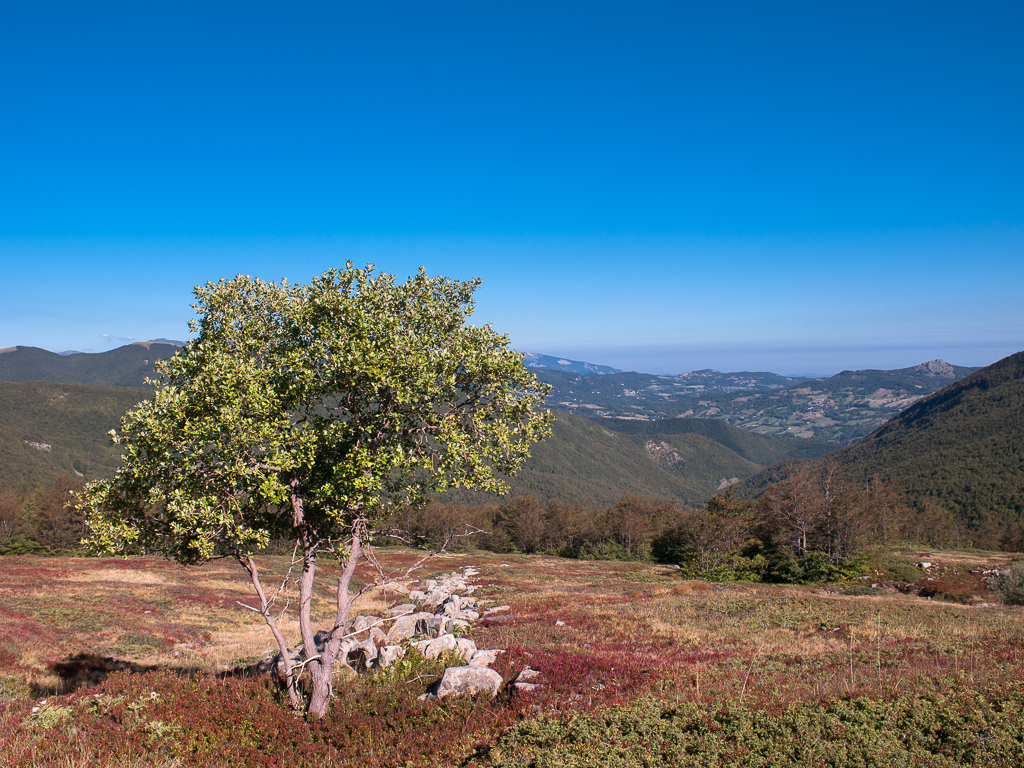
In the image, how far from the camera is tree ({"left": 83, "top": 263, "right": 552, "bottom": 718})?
1054 centimetres

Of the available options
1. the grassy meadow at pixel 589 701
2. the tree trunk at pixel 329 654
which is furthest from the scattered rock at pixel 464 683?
the tree trunk at pixel 329 654

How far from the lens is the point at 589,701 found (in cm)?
1252

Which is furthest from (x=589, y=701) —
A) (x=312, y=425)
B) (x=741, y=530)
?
(x=741, y=530)

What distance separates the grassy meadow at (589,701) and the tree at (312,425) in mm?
2059

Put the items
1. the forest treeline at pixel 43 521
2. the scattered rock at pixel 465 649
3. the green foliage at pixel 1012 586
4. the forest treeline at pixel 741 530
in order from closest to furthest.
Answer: the scattered rock at pixel 465 649, the green foliage at pixel 1012 586, the forest treeline at pixel 741 530, the forest treeline at pixel 43 521

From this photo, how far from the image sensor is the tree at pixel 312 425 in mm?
10539

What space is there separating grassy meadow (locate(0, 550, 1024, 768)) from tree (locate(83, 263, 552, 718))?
206 cm

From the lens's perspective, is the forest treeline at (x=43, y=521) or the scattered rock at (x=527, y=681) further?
the forest treeline at (x=43, y=521)

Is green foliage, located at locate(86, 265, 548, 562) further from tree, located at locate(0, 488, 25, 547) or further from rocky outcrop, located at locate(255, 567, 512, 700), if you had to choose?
tree, located at locate(0, 488, 25, 547)

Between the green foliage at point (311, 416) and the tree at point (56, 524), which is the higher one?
the green foliage at point (311, 416)

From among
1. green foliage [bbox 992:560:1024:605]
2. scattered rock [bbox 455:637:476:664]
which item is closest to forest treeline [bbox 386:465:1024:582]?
scattered rock [bbox 455:637:476:664]

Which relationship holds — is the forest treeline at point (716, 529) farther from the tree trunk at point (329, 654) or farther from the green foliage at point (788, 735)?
the green foliage at point (788, 735)

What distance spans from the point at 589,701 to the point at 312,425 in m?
9.40

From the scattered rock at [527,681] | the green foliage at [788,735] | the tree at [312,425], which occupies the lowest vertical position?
the scattered rock at [527,681]
